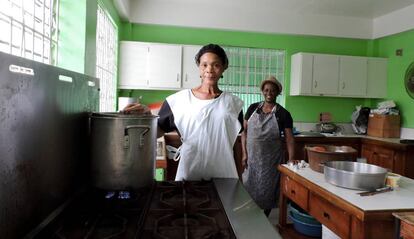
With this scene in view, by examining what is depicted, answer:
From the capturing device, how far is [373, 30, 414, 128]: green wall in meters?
3.99

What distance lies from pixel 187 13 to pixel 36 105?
3566 millimetres

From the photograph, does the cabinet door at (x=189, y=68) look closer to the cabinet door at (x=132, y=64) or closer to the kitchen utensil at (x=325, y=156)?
the cabinet door at (x=132, y=64)

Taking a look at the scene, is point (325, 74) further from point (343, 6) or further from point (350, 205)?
point (350, 205)

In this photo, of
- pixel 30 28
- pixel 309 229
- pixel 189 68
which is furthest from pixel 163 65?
pixel 309 229

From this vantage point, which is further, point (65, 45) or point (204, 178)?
point (65, 45)

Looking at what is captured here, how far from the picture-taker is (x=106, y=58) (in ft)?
11.0

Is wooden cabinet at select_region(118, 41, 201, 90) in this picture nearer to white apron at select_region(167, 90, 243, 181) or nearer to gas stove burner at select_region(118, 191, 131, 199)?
white apron at select_region(167, 90, 243, 181)

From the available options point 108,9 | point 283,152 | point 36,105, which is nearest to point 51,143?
point 36,105

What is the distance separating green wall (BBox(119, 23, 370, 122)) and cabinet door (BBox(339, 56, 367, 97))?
328mm

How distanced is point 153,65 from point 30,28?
218 cm

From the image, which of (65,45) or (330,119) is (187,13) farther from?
(330,119)

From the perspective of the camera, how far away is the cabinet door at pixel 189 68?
393 cm

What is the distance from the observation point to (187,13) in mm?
4086

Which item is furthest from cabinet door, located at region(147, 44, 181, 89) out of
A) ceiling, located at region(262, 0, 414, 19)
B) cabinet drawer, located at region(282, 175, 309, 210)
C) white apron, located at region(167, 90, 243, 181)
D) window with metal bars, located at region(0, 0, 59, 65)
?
white apron, located at region(167, 90, 243, 181)
